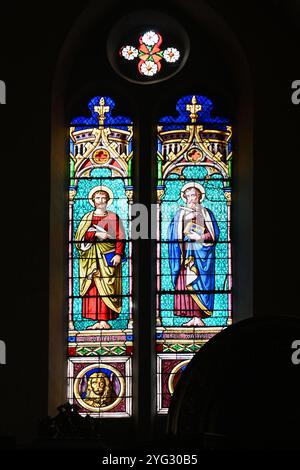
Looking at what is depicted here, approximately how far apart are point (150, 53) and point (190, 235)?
194 centimetres

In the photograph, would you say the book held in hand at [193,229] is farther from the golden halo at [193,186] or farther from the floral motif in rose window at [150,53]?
the floral motif in rose window at [150,53]

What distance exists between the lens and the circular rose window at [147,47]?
1161 centimetres

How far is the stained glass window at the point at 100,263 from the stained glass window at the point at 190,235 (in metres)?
0.34

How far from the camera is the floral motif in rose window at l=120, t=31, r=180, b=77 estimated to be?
38.2 ft

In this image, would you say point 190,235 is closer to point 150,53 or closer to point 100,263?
point 100,263

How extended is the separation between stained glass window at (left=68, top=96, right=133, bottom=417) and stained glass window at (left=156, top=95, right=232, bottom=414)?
13.4 inches

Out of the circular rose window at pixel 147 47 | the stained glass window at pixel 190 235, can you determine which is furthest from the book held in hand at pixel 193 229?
the circular rose window at pixel 147 47

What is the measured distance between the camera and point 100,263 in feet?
37.1

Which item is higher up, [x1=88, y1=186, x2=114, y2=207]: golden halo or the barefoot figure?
[x1=88, y1=186, x2=114, y2=207]: golden halo

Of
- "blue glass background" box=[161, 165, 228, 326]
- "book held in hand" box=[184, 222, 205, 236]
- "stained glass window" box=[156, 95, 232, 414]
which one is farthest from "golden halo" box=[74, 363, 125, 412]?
"book held in hand" box=[184, 222, 205, 236]

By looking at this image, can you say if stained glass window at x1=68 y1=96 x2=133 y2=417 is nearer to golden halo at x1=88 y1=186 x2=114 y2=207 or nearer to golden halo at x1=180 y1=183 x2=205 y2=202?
golden halo at x1=88 y1=186 x2=114 y2=207
